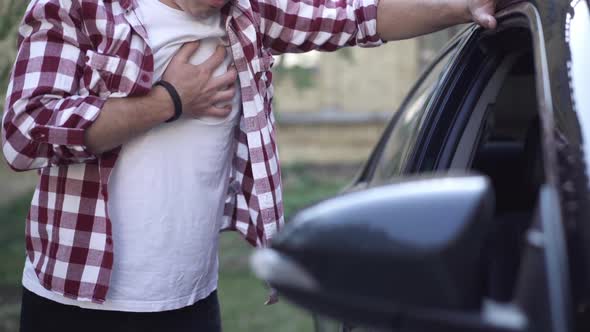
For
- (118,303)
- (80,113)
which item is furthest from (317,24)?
(118,303)

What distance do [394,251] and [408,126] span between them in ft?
5.12

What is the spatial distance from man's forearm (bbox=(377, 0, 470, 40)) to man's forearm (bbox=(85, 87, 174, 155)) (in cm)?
64

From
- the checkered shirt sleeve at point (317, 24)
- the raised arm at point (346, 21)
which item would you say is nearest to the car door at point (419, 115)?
the raised arm at point (346, 21)

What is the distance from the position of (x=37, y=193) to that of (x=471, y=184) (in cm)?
121

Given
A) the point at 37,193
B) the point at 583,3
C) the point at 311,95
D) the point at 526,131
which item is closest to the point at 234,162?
the point at 37,193

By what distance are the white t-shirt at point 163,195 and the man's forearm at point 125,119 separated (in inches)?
2.9

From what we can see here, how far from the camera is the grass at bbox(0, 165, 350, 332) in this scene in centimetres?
592

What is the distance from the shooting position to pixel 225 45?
2119 millimetres

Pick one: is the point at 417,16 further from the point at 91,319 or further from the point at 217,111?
the point at 91,319

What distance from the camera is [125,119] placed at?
1945 millimetres

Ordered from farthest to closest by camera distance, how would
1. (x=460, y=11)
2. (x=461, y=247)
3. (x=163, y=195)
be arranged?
(x=460, y=11), (x=163, y=195), (x=461, y=247)

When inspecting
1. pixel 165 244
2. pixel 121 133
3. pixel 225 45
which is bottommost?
pixel 165 244

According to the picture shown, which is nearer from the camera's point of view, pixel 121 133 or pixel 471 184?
pixel 471 184

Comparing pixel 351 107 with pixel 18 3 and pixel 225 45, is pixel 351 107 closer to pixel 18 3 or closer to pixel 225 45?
pixel 18 3
